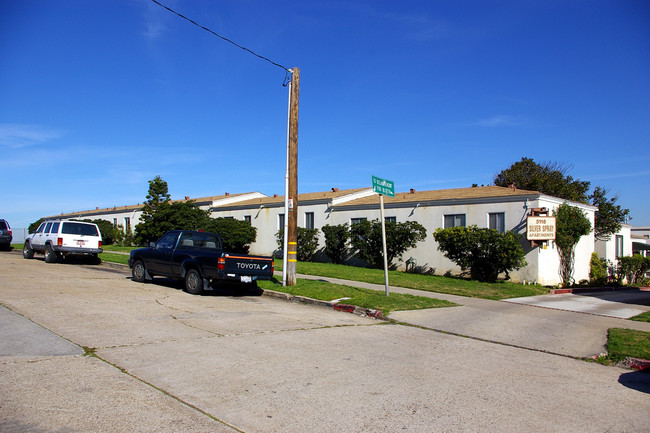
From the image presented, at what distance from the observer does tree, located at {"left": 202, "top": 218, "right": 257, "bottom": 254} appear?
95.1 ft

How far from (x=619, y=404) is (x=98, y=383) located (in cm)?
568

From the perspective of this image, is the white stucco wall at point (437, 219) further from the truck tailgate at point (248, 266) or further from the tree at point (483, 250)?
the truck tailgate at point (248, 266)

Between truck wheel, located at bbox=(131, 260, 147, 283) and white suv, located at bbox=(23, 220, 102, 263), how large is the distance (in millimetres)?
6747

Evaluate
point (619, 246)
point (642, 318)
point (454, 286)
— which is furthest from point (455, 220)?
point (619, 246)

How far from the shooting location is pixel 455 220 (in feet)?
72.1

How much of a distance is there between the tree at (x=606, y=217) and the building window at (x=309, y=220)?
695 inches

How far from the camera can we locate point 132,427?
13.0 ft

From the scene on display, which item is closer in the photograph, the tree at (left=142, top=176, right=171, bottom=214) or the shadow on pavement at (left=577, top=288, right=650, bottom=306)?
the shadow on pavement at (left=577, top=288, right=650, bottom=306)

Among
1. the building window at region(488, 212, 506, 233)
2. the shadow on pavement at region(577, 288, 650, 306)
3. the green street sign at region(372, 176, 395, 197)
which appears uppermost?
the green street sign at region(372, 176, 395, 197)

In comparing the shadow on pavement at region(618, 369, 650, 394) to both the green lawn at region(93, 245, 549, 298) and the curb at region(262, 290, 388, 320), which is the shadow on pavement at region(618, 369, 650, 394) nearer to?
the curb at region(262, 290, 388, 320)

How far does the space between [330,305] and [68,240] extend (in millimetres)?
13632

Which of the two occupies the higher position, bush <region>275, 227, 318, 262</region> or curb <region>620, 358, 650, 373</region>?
bush <region>275, 227, 318, 262</region>

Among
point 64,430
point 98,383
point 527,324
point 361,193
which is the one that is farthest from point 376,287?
point 361,193

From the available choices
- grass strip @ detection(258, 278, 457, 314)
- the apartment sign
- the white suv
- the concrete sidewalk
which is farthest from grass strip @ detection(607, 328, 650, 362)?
the white suv
